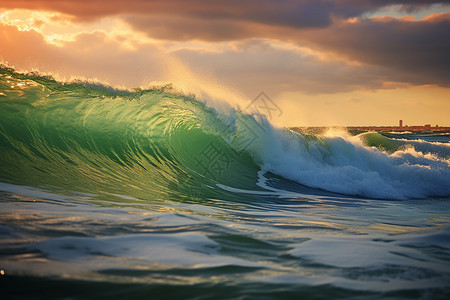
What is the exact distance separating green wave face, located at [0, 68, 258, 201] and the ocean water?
4 cm

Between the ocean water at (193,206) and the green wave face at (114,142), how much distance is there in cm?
4

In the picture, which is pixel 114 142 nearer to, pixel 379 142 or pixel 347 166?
pixel 347 166

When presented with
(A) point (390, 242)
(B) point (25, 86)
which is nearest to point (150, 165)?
(B) point (25, 86)

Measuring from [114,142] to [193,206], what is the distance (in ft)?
15.0

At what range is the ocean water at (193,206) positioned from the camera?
2629 millimetres

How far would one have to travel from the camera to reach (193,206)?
228 inches

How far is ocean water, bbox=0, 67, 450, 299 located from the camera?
263 cm

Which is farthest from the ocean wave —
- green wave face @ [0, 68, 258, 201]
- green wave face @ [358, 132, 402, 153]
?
green wave face @ [358, 132, 402, 153]

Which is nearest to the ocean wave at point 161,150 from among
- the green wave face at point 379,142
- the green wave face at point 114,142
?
the green wave face at point 114,142

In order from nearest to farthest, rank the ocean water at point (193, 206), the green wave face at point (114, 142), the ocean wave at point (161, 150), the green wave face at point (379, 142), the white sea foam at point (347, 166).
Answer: the ocean water at point (193, 206), the green wave face at point (114, 142), the ocean wave at point (161, 150), the white sea foam at point (347, 166), the green wave face at point (379, 142)

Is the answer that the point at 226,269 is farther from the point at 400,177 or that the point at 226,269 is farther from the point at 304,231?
the point at 400,177

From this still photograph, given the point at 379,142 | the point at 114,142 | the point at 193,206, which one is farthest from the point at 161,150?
the point at 379,142

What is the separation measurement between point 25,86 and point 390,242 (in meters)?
8.99

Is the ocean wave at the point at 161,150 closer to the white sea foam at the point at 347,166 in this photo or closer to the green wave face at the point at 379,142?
the white sea foam at the point at 347,166
